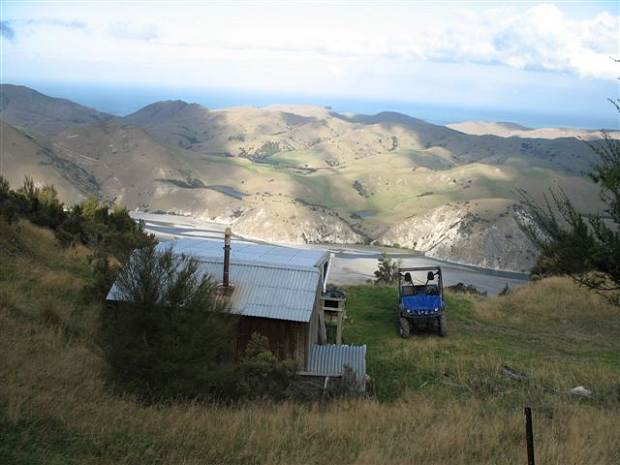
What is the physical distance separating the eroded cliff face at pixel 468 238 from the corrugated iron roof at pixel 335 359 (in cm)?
5974

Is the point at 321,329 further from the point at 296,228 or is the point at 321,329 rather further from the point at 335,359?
the point at 296,228

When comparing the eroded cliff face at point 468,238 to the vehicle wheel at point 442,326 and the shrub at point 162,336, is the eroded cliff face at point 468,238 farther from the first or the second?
the shrub at point 162,336

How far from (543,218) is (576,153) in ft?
615

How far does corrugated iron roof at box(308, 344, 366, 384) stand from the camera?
14.3 meters

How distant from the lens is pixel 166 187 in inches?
4348

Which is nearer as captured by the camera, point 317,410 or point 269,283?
point 317,410

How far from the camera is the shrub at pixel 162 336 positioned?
32.3 ft

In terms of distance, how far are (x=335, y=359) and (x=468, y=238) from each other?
68.0m

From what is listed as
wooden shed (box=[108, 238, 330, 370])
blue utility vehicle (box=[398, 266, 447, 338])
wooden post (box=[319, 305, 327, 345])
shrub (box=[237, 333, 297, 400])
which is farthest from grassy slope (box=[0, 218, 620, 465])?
wooden shed (box=[108, 238, 330, 370])

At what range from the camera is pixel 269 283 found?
14648mm

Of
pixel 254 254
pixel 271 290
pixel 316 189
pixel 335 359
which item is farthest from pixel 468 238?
pixel 271 290

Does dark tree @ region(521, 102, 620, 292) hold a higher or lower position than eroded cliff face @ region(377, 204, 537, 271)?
higher

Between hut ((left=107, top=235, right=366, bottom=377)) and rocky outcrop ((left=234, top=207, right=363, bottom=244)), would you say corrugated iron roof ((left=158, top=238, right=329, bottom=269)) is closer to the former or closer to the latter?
hut ((left=107, top=235, right=366, bottom=377))

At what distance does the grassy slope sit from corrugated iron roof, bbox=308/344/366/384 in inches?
25.4
